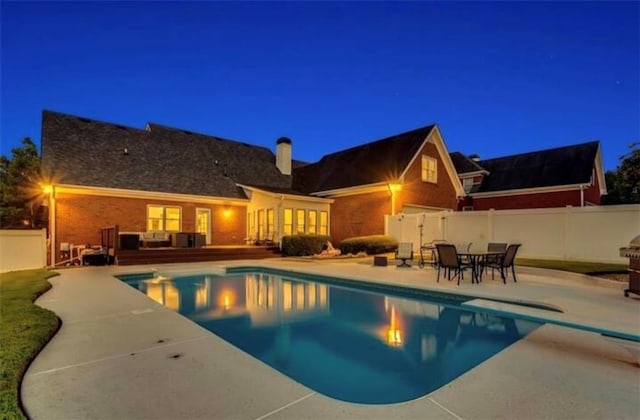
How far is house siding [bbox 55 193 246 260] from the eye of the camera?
593 inches

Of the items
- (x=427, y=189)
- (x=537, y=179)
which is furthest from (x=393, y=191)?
(x=537, y=179)

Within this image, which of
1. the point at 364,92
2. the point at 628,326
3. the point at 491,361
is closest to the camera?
the point at 491,361

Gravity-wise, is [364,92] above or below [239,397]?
above

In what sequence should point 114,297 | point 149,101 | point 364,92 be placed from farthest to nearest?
point 149,101 < point 364,92 < point 114,297

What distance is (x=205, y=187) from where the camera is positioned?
19.7 m

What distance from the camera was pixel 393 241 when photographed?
1702 centimetres

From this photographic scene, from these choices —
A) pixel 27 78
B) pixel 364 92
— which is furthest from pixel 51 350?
pixel 364 92

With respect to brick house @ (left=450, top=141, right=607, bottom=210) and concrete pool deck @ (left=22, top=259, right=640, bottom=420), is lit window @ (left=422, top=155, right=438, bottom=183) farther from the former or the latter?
concrete pool deck @ (left=22, top=259, right=640, bottom=420)

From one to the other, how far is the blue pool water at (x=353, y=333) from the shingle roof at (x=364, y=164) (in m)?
10.7

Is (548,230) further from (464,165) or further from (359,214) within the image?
(464,165)

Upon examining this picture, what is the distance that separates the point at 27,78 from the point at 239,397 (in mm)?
20010

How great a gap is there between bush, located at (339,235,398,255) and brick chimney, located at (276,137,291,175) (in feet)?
34.7

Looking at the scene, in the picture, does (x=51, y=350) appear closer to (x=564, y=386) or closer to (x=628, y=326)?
(x=564, y=386)

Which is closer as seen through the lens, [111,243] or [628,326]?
[628,326]
